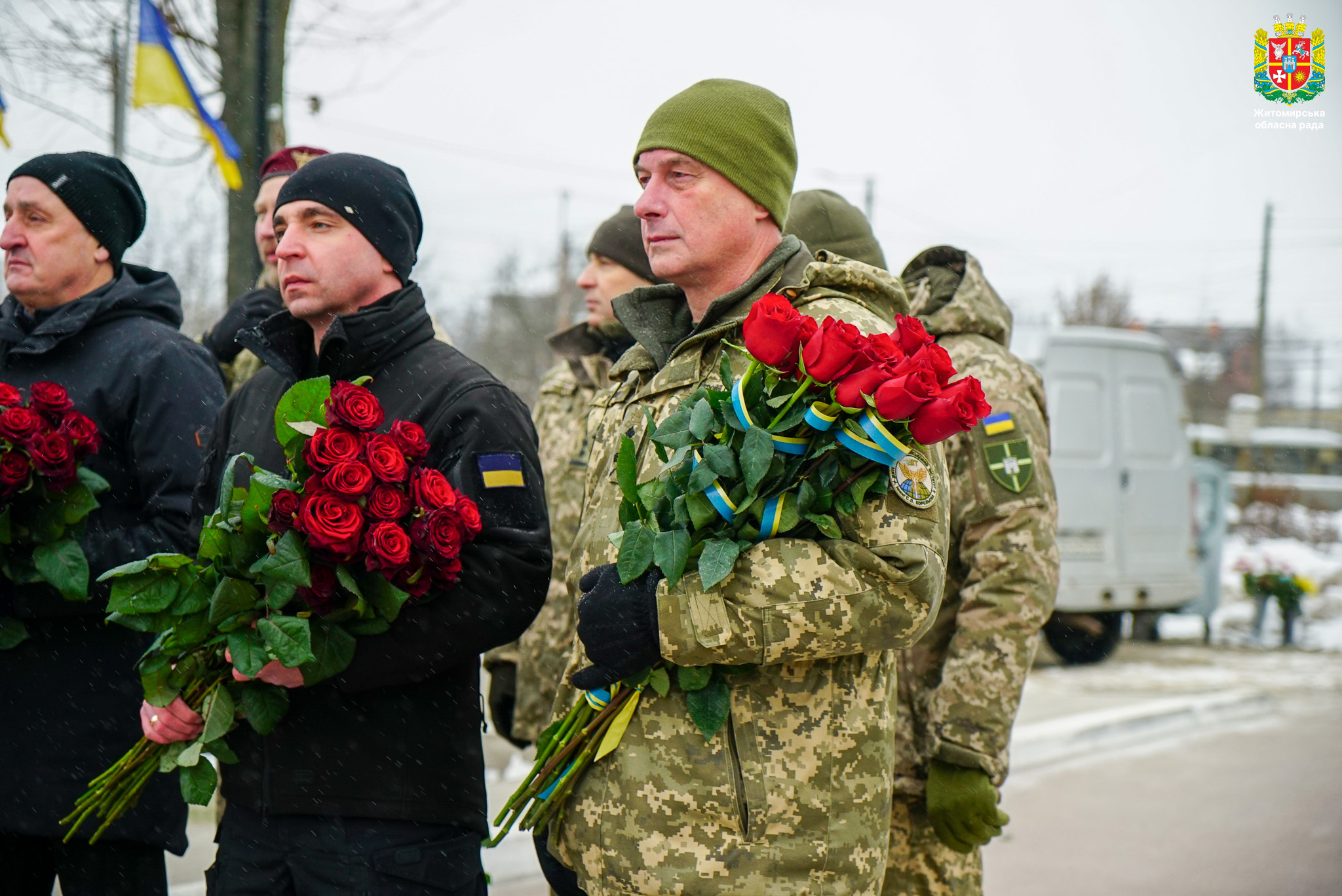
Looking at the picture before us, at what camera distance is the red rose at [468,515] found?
7.63 ft

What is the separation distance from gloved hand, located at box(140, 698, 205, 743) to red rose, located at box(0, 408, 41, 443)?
76 centimetres

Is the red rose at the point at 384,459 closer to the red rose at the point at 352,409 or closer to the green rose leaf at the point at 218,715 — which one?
the red rose at the point at 352,409

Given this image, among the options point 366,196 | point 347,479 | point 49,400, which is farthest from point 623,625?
point 49,400

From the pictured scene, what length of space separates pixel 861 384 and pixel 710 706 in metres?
0.66

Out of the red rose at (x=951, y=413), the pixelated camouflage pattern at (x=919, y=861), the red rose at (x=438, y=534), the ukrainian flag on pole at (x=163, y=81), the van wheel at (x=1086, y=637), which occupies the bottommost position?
the van wheel at (x=1086, y=637)

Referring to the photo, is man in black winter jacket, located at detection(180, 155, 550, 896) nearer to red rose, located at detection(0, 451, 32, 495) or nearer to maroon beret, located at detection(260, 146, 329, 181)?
red rose, located at detection(0, 451, 32, 495)

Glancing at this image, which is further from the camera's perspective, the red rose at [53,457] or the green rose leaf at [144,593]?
the red rose at [53,457]

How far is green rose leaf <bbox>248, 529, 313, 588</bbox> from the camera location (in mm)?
2225

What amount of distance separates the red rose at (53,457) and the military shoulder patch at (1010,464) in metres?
2.31

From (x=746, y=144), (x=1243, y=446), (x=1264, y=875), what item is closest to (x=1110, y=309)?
(x=1243, y=446)

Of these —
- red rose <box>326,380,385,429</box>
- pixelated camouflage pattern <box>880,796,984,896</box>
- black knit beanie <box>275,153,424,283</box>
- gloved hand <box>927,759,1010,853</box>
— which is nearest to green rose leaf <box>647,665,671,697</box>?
red rose <box>326,380,385,429</box>

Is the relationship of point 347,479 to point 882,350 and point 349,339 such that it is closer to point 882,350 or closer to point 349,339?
point 349,339

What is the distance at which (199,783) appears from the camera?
2.45 m

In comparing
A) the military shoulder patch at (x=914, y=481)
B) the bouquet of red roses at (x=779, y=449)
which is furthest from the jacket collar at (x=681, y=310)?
the military shoulder patch at (x=914, y=481)
